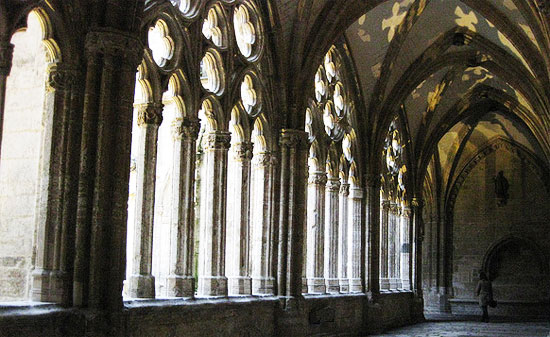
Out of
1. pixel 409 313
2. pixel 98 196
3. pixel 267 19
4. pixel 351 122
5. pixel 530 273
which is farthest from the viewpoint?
pixel 530 273

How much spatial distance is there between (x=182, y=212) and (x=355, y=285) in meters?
8.23

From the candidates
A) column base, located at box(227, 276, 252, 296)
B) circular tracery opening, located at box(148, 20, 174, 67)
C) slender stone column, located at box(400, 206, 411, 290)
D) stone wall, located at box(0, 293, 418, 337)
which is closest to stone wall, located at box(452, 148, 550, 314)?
slender stone column, located at box(400, 206, 411, 290)

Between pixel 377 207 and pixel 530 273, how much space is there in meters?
12.9

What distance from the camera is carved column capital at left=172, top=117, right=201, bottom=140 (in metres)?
11.0

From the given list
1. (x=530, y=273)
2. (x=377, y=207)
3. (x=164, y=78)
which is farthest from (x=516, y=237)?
(x=164, y=78)

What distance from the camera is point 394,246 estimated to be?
73.8ft

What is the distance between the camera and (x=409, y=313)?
22.8m

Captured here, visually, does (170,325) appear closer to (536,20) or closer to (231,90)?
(231,90)

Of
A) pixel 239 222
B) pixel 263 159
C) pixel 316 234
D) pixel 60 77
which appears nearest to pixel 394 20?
pixel 316 234

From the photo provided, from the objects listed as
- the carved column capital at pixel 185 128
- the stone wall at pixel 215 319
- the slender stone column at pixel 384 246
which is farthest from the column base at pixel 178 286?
the slender stone column at pixel 384 246

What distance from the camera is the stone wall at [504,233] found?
29531 millimetres

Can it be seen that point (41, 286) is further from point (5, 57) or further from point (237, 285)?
point (237, 285)

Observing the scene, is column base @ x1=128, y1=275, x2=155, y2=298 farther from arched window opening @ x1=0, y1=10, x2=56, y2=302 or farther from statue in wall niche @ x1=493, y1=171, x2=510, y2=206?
statue in wall niche @ x1=493, y1=171, x2=510, y2=206

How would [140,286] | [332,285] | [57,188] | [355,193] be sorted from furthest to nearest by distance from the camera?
[355,193] → [332,285] → [140,286] → [57,188]
